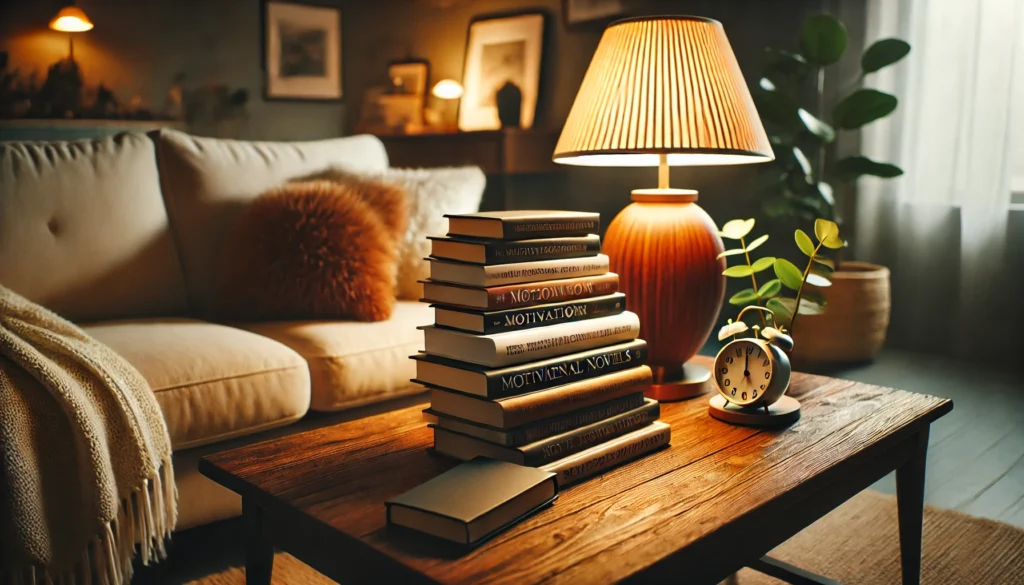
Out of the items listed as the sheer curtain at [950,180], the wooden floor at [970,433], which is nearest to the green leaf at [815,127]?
the sheer curtain at [950,180]

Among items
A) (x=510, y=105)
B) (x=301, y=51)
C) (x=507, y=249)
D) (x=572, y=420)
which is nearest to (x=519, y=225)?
(x=507, y=249)

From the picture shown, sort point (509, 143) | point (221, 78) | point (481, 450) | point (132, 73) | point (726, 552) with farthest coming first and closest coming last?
point (221, 78)
point (132, 73)
point (509, 143)
point (481, 450)
point (726, 552)

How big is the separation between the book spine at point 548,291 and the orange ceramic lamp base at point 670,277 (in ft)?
0.84

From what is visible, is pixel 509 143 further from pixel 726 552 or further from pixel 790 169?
pixel 726 552

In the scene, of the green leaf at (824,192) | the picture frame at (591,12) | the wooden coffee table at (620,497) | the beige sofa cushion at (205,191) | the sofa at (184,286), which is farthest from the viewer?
the picture frame at (591,12)

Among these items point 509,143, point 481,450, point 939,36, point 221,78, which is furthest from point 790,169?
point 221,78

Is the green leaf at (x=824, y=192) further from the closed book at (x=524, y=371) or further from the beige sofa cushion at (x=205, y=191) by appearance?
the closed book at (x=524, y=371)

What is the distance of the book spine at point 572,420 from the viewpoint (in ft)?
3.14

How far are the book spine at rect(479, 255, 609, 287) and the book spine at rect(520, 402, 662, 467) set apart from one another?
20cm

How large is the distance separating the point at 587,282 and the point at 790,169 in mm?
2204

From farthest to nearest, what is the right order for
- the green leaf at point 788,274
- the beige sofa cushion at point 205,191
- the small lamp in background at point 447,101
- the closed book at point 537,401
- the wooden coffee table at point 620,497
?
1. the small lamp in background at point 447,101
2. the beige sofa cushion at point 205,191
3. the green leaf at point 788,274
4. the closed book at point 537,401
5. the wooden coffee table at point 620,497

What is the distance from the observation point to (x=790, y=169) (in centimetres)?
303

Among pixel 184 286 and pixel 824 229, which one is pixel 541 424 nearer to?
pixel 824 229

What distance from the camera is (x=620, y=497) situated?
923mm
